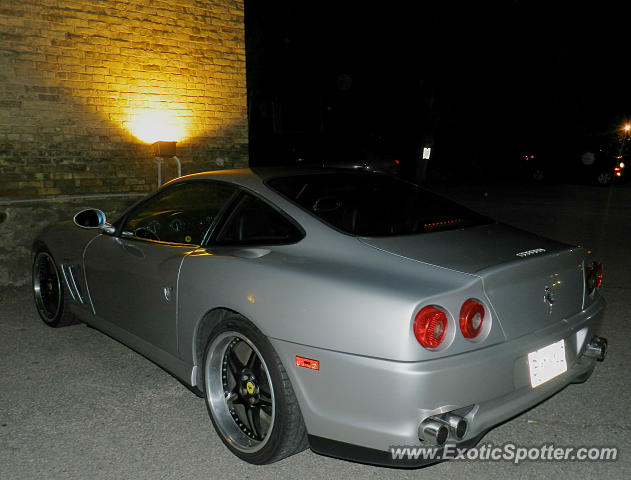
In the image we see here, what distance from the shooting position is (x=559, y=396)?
3.63 m

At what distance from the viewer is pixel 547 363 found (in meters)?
2.70

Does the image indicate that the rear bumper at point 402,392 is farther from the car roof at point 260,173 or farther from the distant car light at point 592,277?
the car roof at point 260,173

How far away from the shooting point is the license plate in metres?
2.62

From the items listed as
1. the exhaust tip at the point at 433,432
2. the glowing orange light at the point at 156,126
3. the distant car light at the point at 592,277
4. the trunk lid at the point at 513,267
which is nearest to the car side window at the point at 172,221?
the trunk lid at the point at 513,267

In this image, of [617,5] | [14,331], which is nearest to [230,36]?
[14,331]

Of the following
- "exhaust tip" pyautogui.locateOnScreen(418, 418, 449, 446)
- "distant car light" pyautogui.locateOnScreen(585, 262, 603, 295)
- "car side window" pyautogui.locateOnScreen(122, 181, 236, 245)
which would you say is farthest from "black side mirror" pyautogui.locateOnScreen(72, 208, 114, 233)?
"distant car light" pyautogui.locateOnScreen(585, 262, 603, 295)


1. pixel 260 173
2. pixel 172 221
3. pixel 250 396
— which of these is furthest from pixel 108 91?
pixel 250 396

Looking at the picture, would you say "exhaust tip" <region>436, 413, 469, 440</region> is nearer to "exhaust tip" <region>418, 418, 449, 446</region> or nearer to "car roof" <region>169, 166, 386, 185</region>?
"exhaust tip" <region>418, 418, 449, 446</region>

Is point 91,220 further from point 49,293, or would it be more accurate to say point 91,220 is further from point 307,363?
point 307,363

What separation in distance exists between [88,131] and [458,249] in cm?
653

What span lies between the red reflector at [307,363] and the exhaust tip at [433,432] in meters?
0.48

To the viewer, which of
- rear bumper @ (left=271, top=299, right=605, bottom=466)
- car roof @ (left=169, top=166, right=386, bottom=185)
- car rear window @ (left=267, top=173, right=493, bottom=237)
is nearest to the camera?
rear bumper @ (left=271, top=299, right=605, bottom=466)

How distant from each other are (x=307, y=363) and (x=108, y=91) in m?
6.69

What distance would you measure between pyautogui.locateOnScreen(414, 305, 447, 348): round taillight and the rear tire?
339 cm
